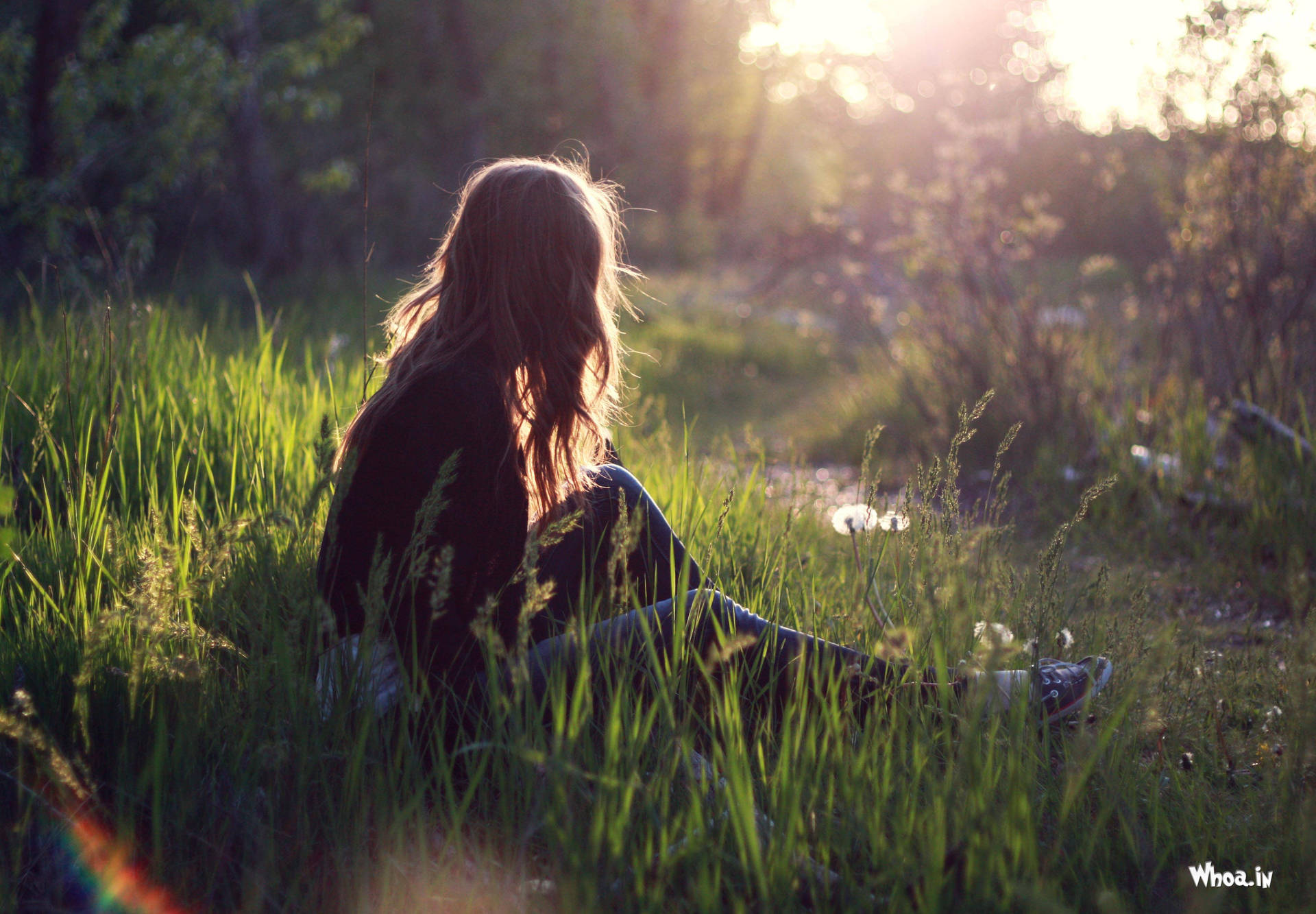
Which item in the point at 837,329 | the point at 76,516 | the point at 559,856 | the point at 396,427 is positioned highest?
the point at 837,329

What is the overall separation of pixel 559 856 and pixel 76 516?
167 cm

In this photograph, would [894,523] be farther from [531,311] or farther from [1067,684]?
[531,311]

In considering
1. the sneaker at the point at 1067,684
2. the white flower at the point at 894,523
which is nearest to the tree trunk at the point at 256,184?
the white flower at the point at 894,523

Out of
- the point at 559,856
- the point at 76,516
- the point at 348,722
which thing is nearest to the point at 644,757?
the point at 559,856

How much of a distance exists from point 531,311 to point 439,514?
52 cm

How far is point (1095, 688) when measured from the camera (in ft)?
6.73

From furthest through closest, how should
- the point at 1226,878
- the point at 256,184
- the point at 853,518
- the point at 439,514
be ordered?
the point at 256,184 → the point at 853,518 → the point at 439,514 → the point at 1226,878

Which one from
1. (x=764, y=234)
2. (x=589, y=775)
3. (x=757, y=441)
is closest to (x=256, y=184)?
(x=757, y=441)

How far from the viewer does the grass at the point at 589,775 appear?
4.57 feet

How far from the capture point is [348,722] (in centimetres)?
169

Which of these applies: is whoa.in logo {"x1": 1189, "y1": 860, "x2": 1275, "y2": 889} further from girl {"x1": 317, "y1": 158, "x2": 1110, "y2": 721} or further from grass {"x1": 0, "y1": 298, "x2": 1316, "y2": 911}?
girl {"x1": 317, "y1": 158, "x2": 1110, "y2": 721}

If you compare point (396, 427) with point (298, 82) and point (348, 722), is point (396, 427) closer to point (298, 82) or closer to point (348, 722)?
point (348, 722)

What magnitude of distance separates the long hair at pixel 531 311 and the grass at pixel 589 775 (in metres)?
0.36

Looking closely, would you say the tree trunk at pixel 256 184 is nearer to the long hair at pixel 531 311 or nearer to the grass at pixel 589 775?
the long hair at pixel 531 311
